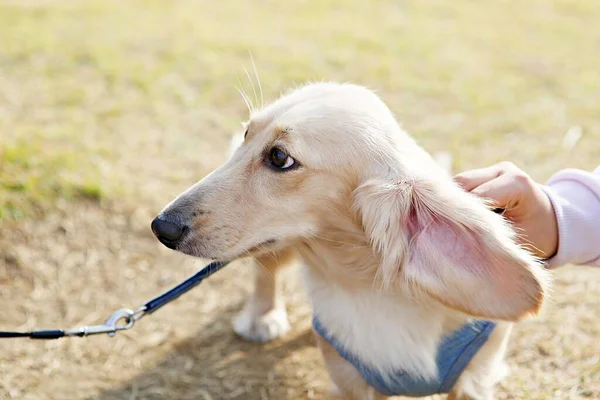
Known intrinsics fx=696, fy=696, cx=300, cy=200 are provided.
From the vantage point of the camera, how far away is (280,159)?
7.11ft

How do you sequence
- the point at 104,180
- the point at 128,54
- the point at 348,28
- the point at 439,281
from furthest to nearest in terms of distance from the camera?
Result: the point at 348,28
the point at 128,54
the point at 104,180
the point at 439,281

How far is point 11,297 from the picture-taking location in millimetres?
3217

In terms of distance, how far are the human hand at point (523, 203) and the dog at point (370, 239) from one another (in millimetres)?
130

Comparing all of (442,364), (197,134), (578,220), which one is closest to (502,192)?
(578,220)

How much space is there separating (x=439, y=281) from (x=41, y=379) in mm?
1771

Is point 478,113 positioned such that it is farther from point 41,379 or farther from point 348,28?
point 41,379

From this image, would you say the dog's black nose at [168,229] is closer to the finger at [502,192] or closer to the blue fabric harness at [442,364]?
the blue fabric harness at [442,364]

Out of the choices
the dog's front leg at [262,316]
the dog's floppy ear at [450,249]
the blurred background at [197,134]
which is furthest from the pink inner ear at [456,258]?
the dog's front leg at [262,316]

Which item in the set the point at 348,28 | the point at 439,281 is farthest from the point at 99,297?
the point at 348,28

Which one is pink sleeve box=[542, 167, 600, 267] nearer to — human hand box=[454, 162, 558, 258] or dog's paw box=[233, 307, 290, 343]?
human hand box=[454, 162, 558, 258]

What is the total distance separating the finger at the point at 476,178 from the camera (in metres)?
2.24

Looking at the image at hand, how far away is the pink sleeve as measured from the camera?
223 cm

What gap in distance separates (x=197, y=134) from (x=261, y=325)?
2036 millimetres

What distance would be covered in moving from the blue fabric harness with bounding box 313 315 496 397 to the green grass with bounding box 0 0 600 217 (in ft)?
6.86
